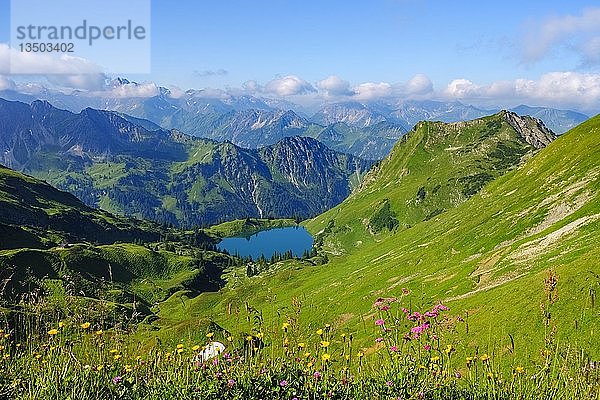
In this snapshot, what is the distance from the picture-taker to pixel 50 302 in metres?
13.4

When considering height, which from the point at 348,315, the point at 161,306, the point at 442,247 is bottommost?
the point at 161,306

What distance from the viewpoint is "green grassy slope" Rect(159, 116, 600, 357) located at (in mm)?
35531

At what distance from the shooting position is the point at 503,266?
6681 cm

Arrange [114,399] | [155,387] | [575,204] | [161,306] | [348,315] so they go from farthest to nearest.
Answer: [161,306] → [348,315] → [575,204] → [155,387] → [114,399]

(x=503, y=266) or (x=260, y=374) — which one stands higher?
(x=260, y=374)

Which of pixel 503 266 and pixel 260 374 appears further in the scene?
pixel 503 266

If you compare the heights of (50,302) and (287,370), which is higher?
(50,302)

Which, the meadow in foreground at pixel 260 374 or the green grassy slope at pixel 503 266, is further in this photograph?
the green grassy slope at pixel 503 266

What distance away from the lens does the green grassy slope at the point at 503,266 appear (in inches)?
1399

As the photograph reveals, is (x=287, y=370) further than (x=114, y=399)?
Yes

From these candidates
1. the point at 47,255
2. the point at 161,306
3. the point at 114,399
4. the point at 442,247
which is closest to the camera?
the point at 114,399

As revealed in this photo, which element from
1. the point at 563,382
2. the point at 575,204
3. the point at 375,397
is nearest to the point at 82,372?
the point at 375,397

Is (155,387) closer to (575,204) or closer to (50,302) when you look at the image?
(50,302)

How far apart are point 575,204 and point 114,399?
84.6 metres
